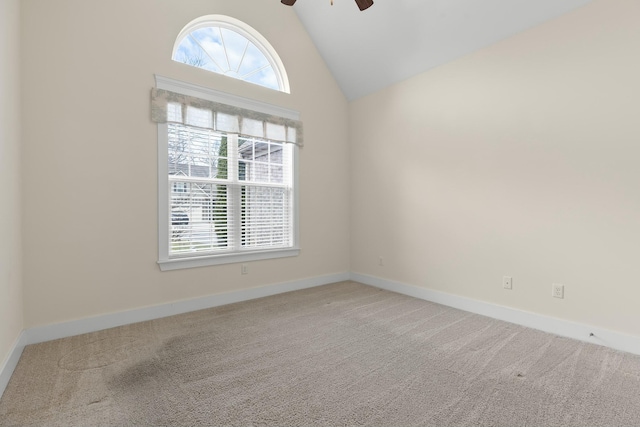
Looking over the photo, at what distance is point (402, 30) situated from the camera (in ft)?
11.2

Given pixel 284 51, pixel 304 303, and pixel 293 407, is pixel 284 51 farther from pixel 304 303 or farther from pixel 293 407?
pixel 293 407

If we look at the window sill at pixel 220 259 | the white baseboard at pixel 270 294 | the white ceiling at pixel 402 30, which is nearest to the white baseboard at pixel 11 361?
the white baseboard at pixel 270 294

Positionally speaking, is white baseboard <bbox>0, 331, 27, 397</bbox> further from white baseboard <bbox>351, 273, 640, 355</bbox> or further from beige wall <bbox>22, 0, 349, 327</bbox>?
white baseboard <bbox>351, 273, 640, 355</bbox>

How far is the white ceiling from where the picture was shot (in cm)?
280

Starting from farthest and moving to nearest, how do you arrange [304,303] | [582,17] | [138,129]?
1. [304,303]
2. [138,129]
3. [582,17]

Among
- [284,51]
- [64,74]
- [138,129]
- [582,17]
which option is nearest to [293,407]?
[138,129]

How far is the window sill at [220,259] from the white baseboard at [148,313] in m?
0.37

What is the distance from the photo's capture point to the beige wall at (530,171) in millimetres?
2346

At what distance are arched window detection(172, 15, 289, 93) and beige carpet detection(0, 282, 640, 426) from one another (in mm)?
2807

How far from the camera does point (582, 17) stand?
2504 mm

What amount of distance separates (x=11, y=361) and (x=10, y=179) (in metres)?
1.22

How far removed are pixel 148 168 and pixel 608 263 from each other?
411 centimetres

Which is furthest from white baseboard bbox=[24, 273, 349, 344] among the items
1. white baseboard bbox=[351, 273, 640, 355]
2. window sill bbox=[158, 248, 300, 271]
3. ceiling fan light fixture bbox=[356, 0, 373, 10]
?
ceiling fan light fixture bbox=[356, 0, 373, 10]

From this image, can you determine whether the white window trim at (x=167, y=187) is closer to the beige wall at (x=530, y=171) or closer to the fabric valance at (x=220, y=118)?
the fabric valance at (x=220, y=118)
